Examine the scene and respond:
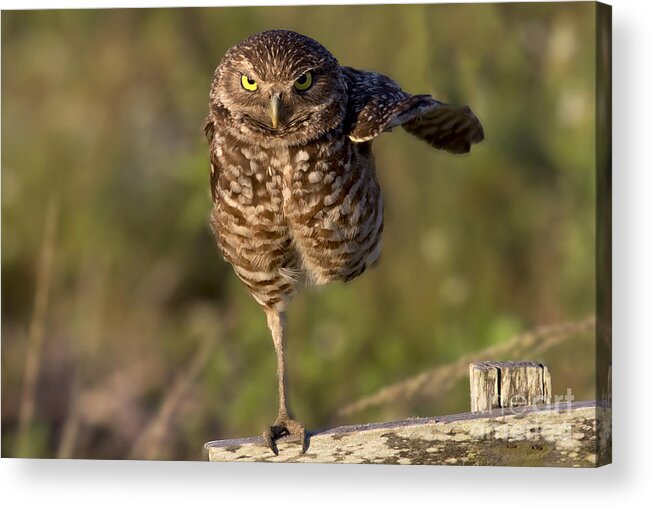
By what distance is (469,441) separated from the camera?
4.91 meters

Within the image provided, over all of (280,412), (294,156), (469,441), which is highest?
(294,156)

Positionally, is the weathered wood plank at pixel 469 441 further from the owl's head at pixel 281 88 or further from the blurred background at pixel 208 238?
the owl's head at pixel 281 88

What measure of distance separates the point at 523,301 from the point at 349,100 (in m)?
1.34

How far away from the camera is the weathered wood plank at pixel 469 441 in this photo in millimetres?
4805

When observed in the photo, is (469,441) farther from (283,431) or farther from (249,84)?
(249,84)

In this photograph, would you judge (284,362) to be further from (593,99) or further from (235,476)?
(593,99)

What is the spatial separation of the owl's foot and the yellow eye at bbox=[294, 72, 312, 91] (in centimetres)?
124

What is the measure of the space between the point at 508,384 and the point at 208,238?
217 centimetres

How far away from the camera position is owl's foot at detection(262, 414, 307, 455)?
5016 mm

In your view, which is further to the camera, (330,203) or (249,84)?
(330,203)

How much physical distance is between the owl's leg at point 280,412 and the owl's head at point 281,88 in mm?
786

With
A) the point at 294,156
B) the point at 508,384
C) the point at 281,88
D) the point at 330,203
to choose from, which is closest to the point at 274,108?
the point at 281,88

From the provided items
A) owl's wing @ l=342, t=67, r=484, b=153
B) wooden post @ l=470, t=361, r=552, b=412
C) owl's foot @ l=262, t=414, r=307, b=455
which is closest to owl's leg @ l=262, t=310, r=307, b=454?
owl's foot @ l=262, t=414, r=307, b=455

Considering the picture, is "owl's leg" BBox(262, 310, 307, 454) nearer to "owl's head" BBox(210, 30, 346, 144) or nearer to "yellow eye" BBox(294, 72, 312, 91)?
"owl's head" BBox(210, 30, 346, 144)
